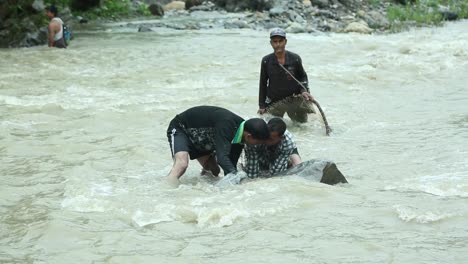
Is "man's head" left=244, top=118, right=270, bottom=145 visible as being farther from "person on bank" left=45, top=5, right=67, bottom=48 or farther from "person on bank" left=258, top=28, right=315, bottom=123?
"person on bank" left=45, top=5, right=67, bottom=48

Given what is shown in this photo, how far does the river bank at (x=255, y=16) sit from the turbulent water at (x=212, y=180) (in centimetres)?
366

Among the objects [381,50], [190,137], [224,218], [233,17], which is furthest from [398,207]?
[233,17]

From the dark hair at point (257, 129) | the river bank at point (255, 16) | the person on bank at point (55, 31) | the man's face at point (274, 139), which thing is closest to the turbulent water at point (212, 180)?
the man's face at point (274, 139)

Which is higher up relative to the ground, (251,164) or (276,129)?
(276,129)

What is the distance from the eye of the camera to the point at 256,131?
20.8 feet

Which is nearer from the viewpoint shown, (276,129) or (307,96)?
(276,129)

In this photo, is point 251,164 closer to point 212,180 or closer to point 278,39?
point 212,180

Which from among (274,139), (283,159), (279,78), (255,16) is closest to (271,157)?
(283,159)

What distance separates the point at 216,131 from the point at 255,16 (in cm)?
2111

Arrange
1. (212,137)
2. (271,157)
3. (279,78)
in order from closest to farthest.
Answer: (212,137)
(271,157)
(279,78)

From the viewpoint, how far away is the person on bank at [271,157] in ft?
22.5

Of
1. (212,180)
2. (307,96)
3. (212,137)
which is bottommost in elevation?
(212,180)

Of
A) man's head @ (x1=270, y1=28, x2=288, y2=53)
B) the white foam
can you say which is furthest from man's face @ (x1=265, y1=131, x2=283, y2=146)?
man's head @ (x1=270, y1=28, x2=288, y2=53)

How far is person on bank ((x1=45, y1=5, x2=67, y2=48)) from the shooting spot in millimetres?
17769
